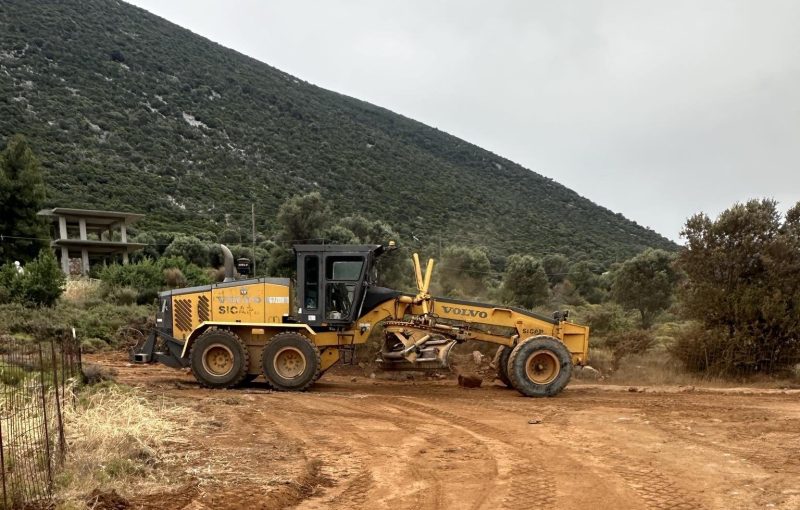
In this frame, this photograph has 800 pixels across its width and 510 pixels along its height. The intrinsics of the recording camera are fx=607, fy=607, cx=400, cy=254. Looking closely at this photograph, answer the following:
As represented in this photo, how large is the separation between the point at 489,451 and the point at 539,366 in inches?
188

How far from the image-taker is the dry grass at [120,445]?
5203 mm

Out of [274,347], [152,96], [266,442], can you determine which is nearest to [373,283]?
[274,347]

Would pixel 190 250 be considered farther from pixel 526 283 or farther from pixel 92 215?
pixel 526 283

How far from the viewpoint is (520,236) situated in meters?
52.4

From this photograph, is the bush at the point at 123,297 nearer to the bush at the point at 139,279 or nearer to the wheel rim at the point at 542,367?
the bush at the point at 139,279

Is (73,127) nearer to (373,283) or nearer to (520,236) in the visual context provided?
(520,236)

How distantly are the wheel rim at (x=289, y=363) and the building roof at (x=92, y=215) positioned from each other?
24.9 metres

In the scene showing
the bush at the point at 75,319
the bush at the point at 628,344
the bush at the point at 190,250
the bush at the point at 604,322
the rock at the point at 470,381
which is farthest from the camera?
the bush at the point at 190,250

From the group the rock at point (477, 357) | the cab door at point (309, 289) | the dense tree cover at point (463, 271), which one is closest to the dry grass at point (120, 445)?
the cab door at point (309, 289)

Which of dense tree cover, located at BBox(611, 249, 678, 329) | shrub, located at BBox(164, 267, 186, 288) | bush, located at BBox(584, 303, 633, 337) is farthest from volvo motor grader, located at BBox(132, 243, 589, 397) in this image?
dense tree cover, located at BBox(611, 249, 678, 329)

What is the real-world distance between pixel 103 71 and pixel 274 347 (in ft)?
183

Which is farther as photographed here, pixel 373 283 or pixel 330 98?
pixel 330 98

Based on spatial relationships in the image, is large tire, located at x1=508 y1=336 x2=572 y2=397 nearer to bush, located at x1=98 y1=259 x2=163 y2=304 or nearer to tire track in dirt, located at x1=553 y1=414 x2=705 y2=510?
tire track in dirt, located at x1=553 y1=414 x2=705 y2=510

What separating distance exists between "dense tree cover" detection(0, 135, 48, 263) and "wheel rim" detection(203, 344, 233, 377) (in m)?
21.5
